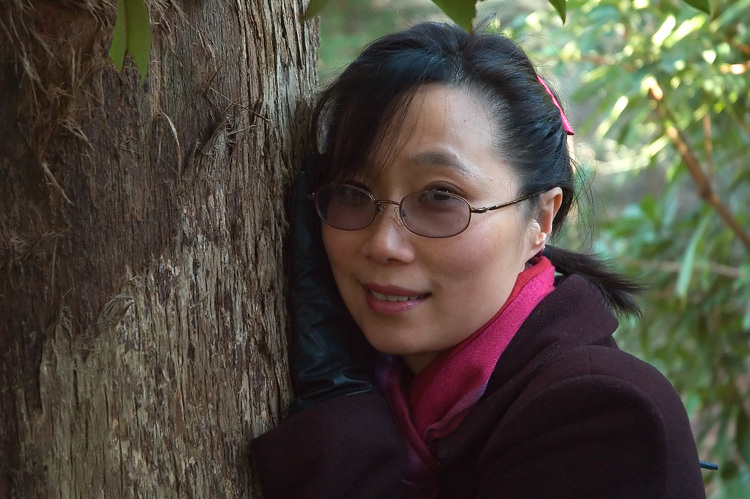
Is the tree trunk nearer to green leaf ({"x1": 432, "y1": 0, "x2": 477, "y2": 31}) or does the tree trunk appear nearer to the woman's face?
the woman's face

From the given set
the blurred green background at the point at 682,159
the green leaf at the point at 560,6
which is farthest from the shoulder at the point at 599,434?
the blurred green background at the point at 682,159

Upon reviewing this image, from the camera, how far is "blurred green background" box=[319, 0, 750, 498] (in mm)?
2873

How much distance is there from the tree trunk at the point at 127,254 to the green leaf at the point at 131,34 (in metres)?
0.11

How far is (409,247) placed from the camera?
4.46ft

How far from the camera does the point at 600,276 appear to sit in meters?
1.73

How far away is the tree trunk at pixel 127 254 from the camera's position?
1081 millimetres

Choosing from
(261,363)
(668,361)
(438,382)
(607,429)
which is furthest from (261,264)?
(668,361)

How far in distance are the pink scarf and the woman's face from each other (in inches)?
1.3

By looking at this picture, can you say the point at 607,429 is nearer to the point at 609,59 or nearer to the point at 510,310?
the point at 510,310

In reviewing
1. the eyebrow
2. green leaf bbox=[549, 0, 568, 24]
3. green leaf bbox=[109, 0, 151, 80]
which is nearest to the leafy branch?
the eyebrow

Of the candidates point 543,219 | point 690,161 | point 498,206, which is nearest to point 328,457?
point 498,206

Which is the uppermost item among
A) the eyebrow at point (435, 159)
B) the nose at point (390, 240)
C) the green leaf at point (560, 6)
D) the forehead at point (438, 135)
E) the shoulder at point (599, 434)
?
the green leaf at point (560, 6)

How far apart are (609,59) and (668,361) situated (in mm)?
1451

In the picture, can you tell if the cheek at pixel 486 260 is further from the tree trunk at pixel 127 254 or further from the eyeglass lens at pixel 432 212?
the tree trunk at pixel 127 254
